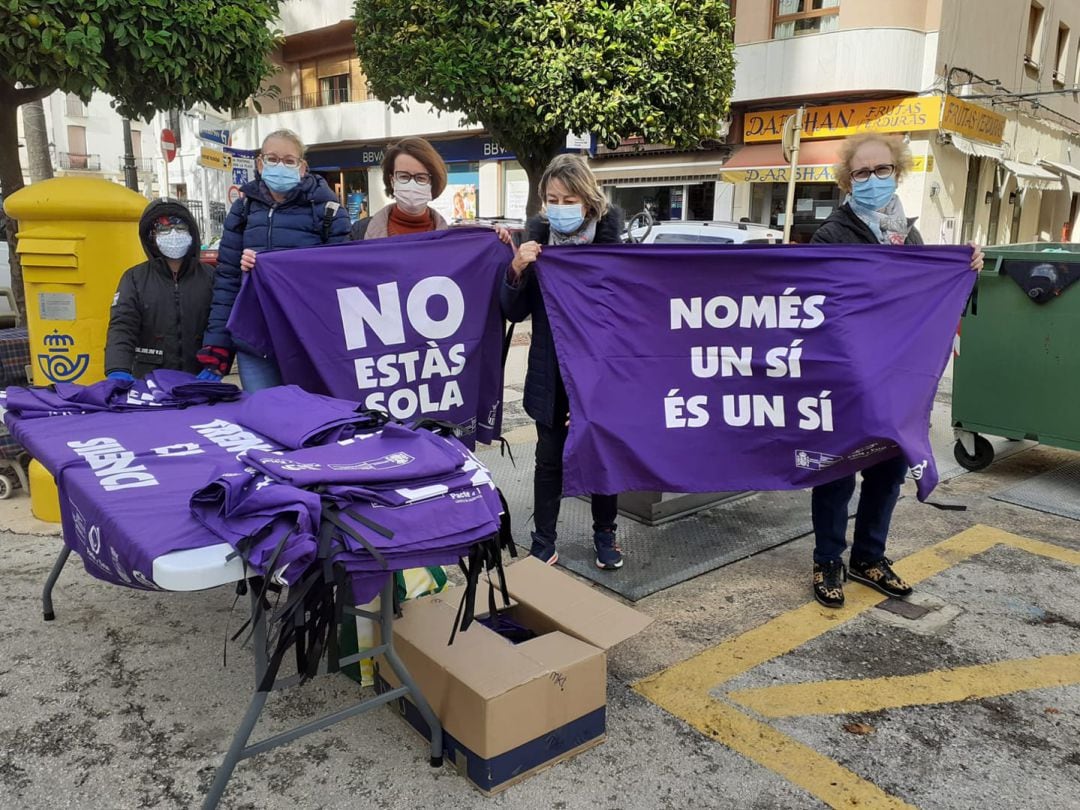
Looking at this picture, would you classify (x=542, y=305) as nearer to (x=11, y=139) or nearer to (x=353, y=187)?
(x=11, y=139)

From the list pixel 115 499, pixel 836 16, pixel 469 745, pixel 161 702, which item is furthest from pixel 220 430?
pixel 836 16

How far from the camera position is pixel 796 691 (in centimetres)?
296

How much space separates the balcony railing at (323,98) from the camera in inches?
1006

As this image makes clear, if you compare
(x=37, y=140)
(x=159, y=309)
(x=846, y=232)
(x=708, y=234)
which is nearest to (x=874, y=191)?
(x=846, y=232)

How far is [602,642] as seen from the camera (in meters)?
2.64

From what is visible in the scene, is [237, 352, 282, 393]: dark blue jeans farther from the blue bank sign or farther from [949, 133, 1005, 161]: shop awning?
the blue bank sign

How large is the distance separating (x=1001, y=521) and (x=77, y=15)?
5.96 metres

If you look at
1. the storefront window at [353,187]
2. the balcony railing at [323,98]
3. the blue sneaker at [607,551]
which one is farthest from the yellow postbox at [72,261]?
the storefront window at [353,187]

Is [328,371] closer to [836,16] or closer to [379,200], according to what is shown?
[836,16]

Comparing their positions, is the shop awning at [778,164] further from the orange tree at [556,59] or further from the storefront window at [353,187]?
the storefront window at [353,187]

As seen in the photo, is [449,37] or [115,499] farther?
[449,37]

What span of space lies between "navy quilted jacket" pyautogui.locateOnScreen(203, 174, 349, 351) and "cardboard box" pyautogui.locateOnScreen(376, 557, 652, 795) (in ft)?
5.07

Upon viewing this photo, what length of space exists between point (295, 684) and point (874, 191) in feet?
9.87

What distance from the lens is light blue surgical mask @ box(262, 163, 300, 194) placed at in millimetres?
3668
